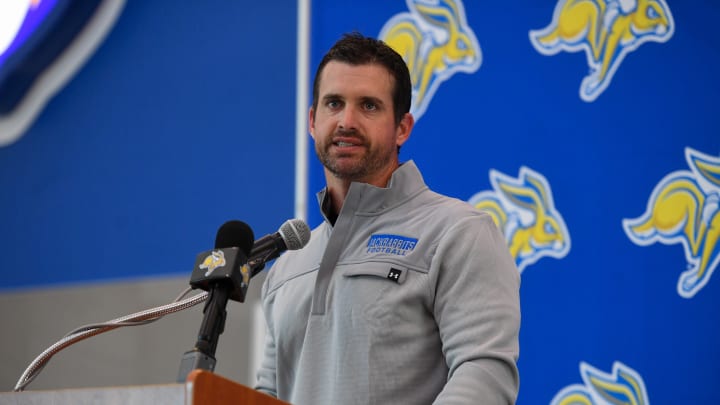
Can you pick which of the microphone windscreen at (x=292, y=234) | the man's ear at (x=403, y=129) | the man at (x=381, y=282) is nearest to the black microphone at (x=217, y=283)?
the microphone windscreen at (x=292, y=234)

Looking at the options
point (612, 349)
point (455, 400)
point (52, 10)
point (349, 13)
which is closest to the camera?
point (455, 400)

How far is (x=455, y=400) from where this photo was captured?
1337 millimetres

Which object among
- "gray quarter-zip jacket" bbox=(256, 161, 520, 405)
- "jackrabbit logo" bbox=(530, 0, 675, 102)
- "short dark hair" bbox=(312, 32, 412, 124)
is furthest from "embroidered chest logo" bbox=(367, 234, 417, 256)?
"jackrabbit logo" bbox=(530, 0, 675, 102)

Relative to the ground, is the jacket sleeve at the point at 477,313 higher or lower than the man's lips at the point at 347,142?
lower

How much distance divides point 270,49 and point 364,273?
5.48 ft

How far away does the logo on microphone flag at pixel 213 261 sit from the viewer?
1166 millimetres

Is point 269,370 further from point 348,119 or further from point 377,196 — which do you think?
point 348,119

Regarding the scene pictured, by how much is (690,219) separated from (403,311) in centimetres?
89

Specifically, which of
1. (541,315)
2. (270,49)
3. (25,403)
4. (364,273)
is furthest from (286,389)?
(270,49)

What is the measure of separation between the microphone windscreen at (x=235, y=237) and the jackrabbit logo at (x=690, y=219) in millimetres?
1169

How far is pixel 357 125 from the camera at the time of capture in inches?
65.4

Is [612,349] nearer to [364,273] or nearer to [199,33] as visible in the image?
[364,273]

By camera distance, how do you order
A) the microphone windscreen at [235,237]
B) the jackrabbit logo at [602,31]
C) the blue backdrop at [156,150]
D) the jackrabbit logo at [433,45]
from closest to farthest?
the microphone windscreen at [235,237], the jackrabbit logo at [602,31], the jackrabbit logo at [433,45], the blue backdrop at [156,150]

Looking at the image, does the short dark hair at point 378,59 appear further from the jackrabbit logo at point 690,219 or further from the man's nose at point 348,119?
the jackrabbit logo at point 690,219
